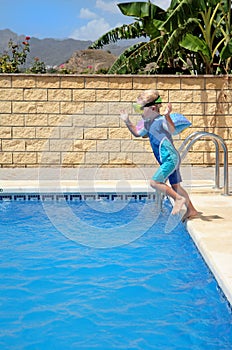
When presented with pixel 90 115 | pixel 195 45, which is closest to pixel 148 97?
pixel 90 115

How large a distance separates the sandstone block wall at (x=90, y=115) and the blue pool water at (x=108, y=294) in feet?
14.6

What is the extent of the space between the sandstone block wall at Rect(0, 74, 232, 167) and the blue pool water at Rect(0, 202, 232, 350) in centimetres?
444

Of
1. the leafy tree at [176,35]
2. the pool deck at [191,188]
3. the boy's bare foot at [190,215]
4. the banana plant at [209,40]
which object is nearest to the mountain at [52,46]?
the leafy tree at [176,35]

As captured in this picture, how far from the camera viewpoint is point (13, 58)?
13.3m

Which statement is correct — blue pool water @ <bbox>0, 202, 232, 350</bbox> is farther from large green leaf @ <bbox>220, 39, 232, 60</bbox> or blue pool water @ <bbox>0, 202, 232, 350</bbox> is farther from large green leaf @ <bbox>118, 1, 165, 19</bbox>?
large green leaf @ <bbox>118, 1, 165, 19</bbox>

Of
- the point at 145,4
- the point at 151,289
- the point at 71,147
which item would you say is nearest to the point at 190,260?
the point at 151,289

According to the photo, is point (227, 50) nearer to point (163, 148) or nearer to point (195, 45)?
point (195, 45)

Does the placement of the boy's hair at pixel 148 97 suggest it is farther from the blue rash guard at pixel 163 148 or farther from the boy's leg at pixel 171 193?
the boy's leg at pixel 171 193

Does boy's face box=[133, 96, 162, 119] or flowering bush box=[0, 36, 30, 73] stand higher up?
flowering bush box=[0, 36, 30, 73]

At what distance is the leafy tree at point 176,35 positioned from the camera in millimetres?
11048

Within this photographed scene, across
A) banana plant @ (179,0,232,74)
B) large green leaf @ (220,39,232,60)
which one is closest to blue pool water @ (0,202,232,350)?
large green leaf @ (220,39,232,60)

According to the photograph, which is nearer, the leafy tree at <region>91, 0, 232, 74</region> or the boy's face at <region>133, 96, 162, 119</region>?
the boy's face at <region>133, 96, 162, 119</region>

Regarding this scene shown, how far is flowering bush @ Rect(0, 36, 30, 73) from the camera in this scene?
484 inches

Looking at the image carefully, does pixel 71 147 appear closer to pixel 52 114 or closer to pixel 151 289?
pixel 52 114
